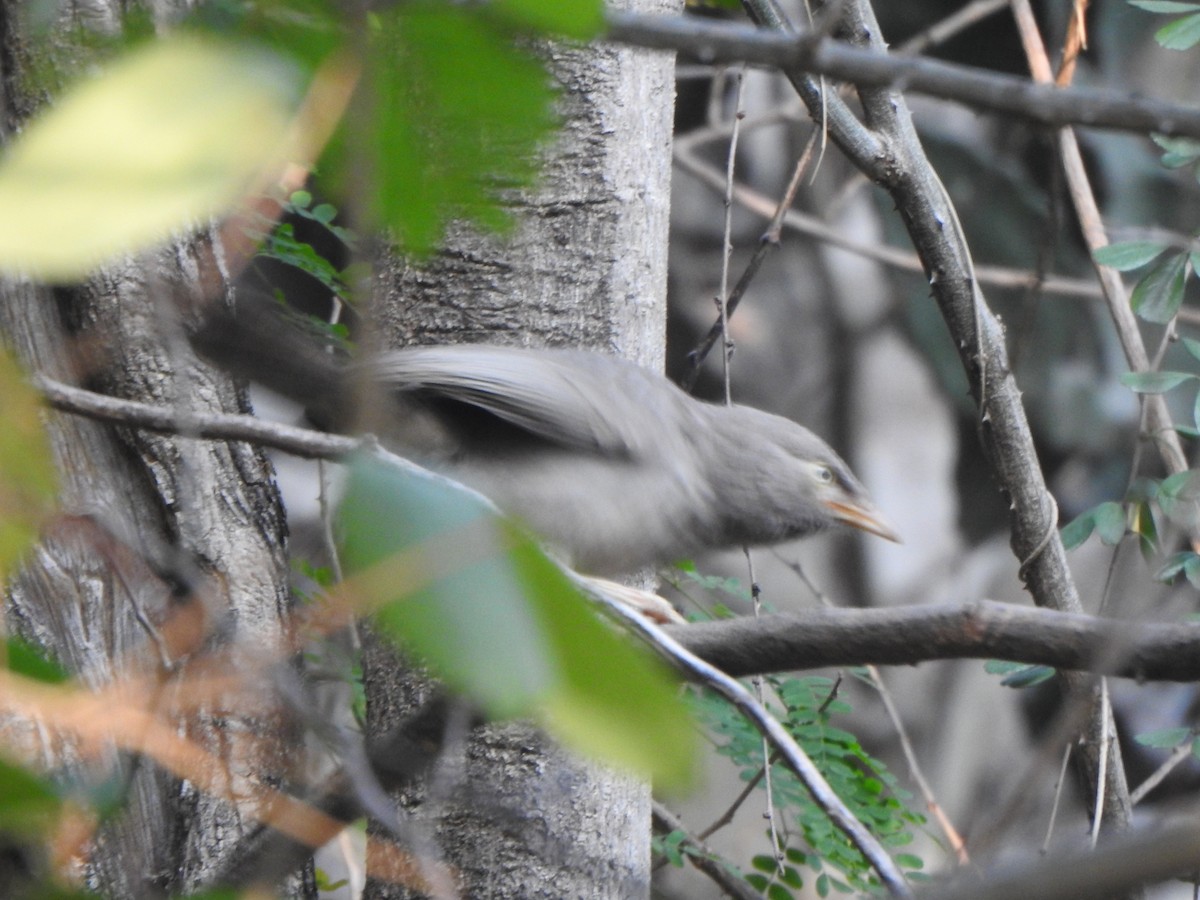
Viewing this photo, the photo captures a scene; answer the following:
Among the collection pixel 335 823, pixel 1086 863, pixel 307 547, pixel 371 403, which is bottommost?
pixel 1086 863

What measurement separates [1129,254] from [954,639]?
184 centimetres

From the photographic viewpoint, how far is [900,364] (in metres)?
9.65

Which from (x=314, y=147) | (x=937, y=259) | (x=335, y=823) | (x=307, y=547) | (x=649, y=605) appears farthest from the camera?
(x=307, y=547)

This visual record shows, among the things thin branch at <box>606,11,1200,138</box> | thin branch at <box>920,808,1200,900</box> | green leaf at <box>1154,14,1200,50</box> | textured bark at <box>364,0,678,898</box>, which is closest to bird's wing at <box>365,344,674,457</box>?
textured bark at <box>364,0,678,898</box>

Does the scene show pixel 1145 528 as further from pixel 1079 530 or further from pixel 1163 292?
pixel 1163 292

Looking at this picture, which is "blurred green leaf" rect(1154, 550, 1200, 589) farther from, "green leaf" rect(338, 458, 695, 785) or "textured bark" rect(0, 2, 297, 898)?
"green leaf" rect(338, 458, 695, 785)

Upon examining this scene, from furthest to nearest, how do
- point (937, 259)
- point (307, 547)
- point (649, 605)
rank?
point (307, 547) < point (937, 259) < point (649, 605)

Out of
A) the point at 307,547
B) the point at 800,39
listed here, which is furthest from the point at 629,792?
the point at 307,547

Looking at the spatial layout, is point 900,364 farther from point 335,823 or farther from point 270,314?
point 335,823

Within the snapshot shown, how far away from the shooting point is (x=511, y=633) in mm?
614

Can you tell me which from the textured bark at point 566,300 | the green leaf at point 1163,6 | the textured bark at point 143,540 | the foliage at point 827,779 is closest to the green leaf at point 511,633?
the textured bark at point 143,540

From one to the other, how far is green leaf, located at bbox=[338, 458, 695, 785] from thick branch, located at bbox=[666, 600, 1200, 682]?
3.58ft

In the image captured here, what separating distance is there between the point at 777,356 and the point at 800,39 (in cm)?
859

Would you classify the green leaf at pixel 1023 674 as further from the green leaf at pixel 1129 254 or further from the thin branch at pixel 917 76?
the thin branch at pixel 917 76
